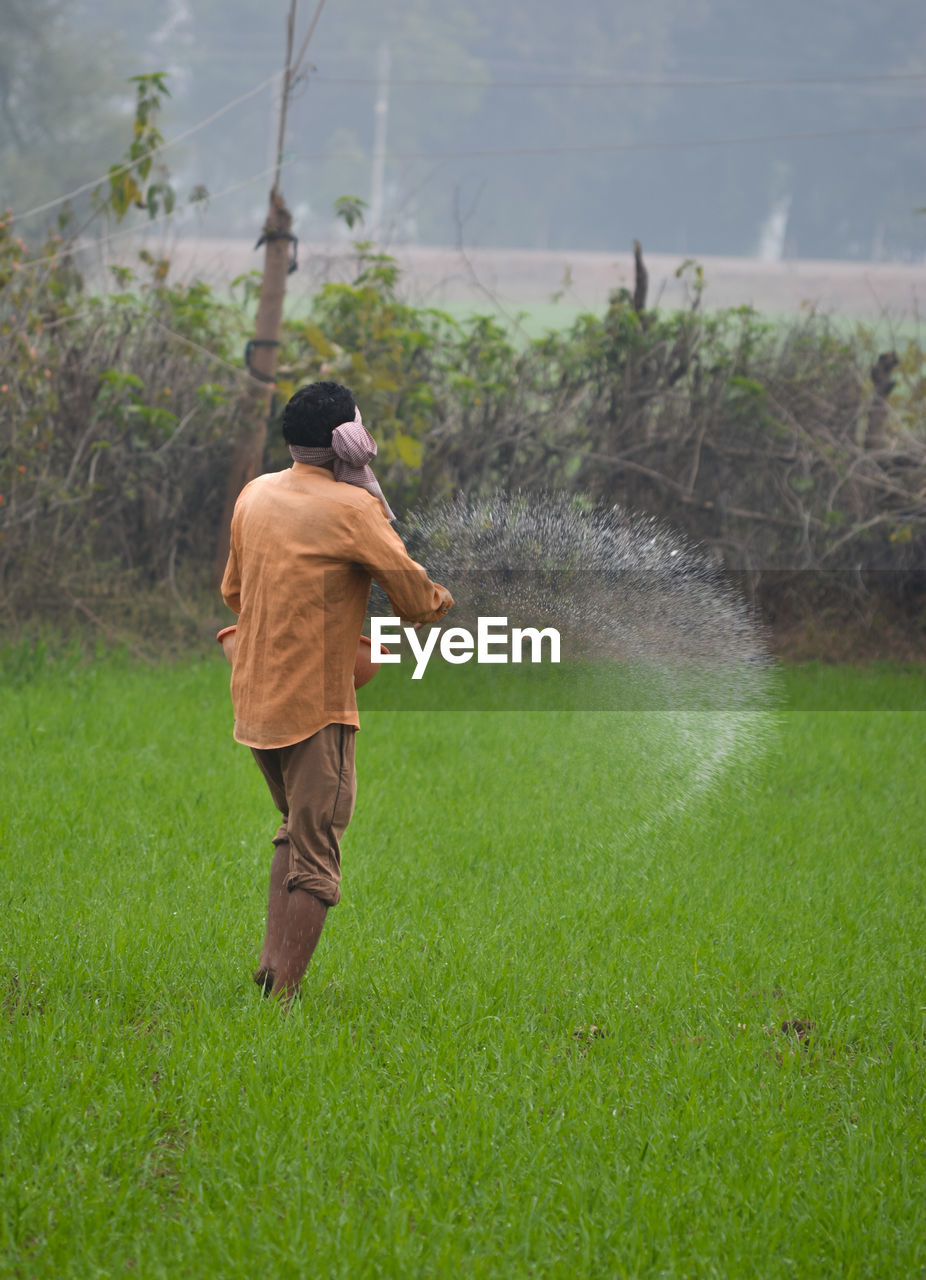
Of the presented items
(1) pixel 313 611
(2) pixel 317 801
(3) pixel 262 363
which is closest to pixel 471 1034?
(2) pixel 317 801

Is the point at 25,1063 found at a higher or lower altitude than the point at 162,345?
lower

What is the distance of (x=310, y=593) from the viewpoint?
364cm

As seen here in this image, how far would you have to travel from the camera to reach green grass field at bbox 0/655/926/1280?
9.10 ft

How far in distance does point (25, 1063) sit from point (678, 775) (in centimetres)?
424

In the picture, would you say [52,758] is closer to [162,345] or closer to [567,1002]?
[567,1002]

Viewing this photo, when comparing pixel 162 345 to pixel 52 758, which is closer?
pixel 52 758

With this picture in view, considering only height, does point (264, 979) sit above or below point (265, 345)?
below

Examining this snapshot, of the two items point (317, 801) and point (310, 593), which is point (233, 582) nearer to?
point (310, 593)

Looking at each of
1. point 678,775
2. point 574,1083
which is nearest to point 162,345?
point 678,775

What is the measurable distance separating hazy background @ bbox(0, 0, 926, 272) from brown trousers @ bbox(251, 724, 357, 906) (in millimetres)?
60231

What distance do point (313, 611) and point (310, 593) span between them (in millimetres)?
55

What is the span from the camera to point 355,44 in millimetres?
76250

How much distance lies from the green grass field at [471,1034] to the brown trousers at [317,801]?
408 millimetres

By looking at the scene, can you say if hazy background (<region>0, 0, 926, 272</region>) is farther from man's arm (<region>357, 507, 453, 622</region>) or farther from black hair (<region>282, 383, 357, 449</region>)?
man's arm (<region>357, 507, 453, 622</region>)
